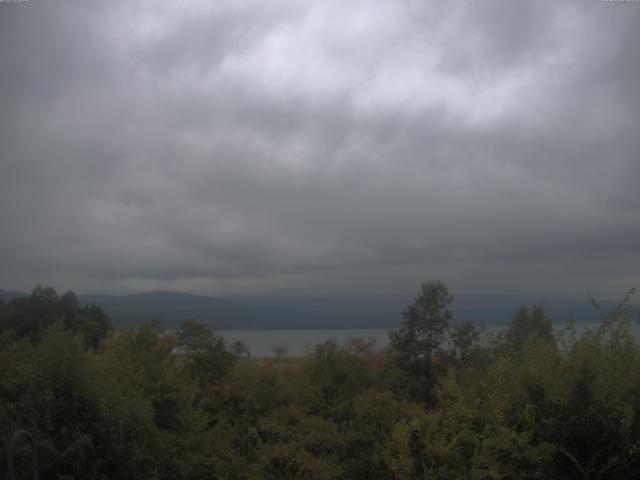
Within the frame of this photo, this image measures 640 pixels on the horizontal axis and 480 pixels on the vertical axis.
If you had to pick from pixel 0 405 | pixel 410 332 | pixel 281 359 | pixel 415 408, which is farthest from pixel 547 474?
pixel 281 359

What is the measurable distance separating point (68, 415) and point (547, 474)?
9.18m

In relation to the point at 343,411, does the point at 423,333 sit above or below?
above

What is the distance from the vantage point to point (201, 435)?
17.7 metres

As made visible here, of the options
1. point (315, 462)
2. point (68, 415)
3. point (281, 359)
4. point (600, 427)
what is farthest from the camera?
point (281, 359)

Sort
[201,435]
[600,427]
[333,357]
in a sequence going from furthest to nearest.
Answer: [333,357] → [201,435] → [600,427]

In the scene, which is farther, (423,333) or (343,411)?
→ (423,333)

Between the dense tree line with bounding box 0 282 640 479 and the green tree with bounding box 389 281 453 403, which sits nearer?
the dense tree line with bounding box 0 282 640 479

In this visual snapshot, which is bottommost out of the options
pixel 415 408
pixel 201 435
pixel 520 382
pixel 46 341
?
pixel 201 435

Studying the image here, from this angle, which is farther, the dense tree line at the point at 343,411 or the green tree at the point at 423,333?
the green tree at the point at 423,333

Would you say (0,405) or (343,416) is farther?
(343,416)

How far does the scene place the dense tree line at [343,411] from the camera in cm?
1026

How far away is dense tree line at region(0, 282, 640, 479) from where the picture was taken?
1026cm

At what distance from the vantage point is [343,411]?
58.1 feet

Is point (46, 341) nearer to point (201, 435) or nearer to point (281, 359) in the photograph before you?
point (201, 435)
